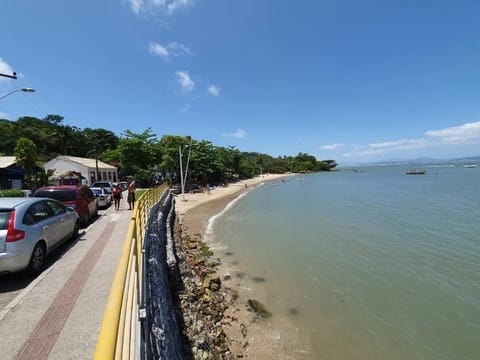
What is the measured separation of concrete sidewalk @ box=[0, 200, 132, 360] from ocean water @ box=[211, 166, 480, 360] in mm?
5467

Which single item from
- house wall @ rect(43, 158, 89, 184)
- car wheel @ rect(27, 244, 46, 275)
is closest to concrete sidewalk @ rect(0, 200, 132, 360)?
car wheel @ rect(27, 244, 46, 275)

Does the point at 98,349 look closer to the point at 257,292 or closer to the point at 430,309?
the point at 257,292

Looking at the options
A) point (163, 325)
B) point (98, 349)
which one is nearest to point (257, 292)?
point (163, 325)

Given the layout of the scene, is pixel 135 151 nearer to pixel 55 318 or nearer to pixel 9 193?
pixel 9 193

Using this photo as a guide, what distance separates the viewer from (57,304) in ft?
13.9

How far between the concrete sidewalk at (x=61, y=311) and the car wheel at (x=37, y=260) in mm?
199

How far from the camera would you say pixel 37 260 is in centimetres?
554

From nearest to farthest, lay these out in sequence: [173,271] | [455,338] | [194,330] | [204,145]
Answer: [194,330]
[455,338]
[173,271]
[204,145]

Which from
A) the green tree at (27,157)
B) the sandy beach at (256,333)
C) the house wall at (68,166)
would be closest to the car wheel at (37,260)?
the sandy beach at (256,333)

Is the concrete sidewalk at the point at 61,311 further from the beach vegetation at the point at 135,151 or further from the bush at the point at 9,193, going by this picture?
the beach vegetation at the point at 135,151

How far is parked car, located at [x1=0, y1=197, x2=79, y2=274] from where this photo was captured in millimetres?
4855

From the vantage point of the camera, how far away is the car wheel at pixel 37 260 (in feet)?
17.4

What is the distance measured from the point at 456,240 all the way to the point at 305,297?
38.9ft

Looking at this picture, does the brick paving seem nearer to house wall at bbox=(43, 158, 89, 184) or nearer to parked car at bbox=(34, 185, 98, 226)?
parked car at bbox=(34, 185, 98, 226)
